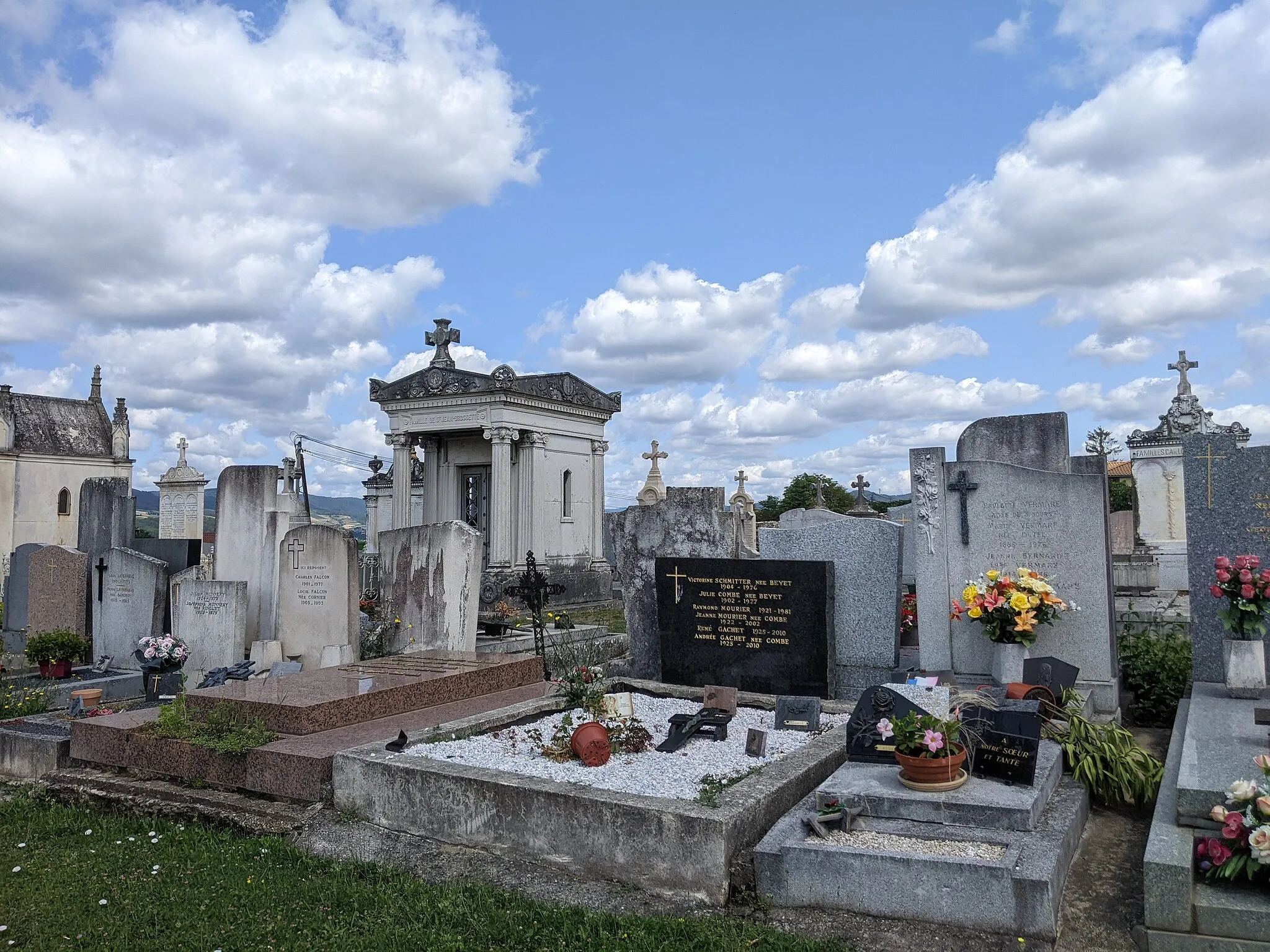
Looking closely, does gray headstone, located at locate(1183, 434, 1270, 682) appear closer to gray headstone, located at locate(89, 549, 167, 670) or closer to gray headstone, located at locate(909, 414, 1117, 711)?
gray headstone, located at locate(909, 414, 1117, 711)

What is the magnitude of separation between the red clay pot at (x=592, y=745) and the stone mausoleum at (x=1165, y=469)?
17.0 metres

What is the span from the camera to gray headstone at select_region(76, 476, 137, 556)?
12281mm

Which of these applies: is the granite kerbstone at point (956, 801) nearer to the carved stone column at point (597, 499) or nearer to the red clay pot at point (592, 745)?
the red clay pot at point (592, 745)

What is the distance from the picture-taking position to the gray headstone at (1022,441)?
9156 mm

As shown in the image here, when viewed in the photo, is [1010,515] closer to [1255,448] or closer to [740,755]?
[1255,448]

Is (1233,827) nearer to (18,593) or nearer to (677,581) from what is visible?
(677,581)

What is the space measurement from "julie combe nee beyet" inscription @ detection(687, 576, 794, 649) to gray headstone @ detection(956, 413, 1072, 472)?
9.45ft

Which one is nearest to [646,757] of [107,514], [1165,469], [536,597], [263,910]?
[263,910]

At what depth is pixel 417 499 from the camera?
27.2m

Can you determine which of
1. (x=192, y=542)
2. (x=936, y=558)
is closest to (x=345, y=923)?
(x=936, y=558)

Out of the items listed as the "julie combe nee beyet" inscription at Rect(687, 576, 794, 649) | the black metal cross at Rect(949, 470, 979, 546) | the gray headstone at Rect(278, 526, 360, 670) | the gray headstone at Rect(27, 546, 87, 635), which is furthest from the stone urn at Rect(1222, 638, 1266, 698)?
the gray headstone at Rect(27, 546, 87, 635)

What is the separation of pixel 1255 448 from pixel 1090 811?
3.77 meters

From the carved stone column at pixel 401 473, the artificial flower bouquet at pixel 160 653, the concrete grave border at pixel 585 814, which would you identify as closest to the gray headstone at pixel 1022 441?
the concrete grave border at pixel 585 814

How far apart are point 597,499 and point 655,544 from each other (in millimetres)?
12386
